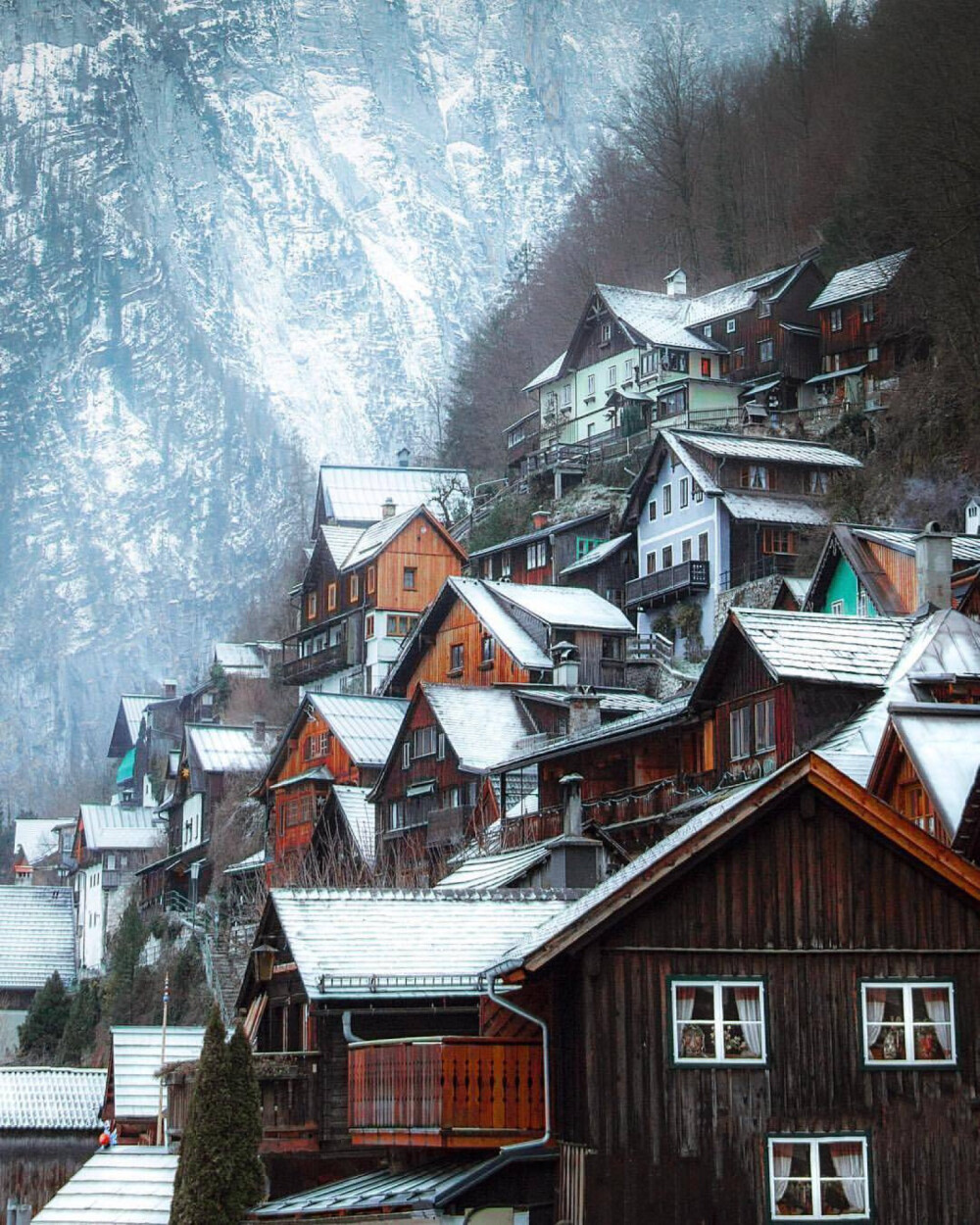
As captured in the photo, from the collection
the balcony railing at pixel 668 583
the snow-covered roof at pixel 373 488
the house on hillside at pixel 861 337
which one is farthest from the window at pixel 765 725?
the snow-covered roof at pixel 373 488

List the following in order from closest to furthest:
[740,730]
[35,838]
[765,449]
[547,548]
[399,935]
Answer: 1. [399,935]
2. [740,730]
3. [765,449]
4. [547,548]
5. [35,838]

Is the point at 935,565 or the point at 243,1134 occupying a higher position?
the point at 935,565

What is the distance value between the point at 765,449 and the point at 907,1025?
4766 cm

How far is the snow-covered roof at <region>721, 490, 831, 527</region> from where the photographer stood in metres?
69.4

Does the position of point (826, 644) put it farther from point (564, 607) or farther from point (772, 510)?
point (772, 510)

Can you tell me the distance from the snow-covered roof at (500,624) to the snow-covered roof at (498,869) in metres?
24.5

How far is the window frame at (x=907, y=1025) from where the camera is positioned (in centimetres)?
2570

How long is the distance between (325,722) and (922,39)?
39058 millimetres

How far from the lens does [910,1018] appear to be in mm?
26016

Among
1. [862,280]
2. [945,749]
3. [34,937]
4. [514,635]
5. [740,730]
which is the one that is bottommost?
[34,937]

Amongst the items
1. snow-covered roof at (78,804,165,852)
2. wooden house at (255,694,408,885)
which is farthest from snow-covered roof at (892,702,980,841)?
snow-covered roof at (78,804,165,852)

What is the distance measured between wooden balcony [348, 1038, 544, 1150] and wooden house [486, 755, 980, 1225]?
36 centimetres

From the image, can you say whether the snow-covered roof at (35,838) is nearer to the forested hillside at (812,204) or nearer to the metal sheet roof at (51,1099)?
the forested hillside at (812,204)

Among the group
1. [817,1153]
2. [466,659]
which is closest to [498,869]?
[817,1153]
